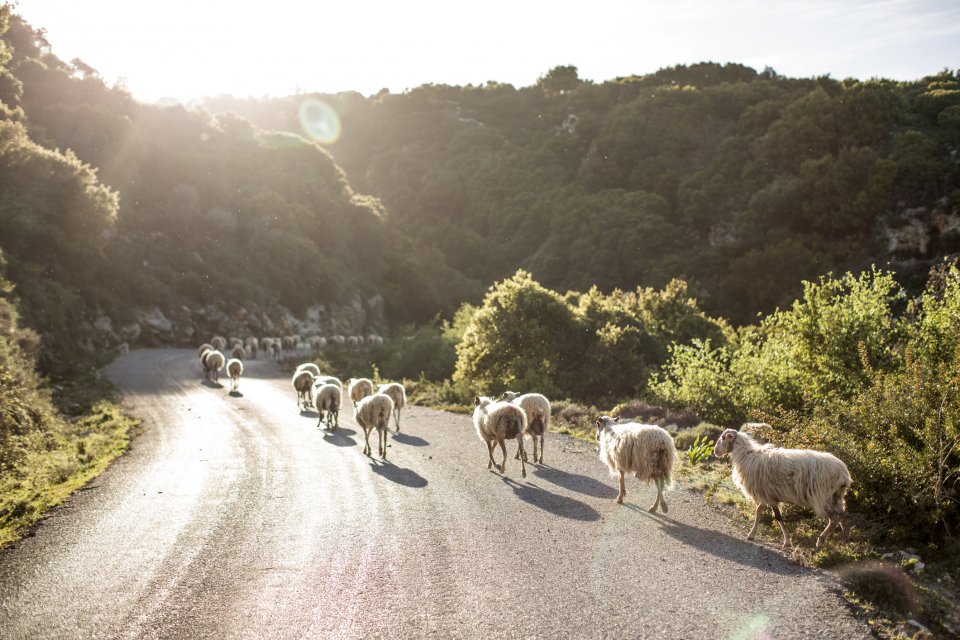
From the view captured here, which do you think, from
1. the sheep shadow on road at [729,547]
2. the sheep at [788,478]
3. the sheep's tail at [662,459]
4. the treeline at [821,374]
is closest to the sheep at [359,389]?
the treeline at [821,374]

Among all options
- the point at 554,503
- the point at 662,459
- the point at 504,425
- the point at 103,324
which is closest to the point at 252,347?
the point at 103,324

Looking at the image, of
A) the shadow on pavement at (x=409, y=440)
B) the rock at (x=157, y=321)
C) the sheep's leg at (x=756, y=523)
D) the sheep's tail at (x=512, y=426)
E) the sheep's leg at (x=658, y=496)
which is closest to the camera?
the sheep's leg at (x=756, y=523)

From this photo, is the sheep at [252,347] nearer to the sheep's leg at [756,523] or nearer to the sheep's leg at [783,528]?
the sheep's leg at [756,523]

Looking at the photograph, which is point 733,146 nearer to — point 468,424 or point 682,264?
point 682,264

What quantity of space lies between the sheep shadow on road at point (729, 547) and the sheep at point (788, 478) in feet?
1.22

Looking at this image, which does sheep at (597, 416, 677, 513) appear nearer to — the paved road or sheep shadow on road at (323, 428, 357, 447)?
the paved road

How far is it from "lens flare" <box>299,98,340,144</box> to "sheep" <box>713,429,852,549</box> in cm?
11752

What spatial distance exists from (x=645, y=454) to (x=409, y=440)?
9.41 m

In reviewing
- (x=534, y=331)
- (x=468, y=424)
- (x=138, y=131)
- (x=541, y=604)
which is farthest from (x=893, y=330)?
(x=138, y=131)

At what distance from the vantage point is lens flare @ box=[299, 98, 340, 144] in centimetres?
11906

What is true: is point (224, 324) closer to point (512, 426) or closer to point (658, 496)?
point (512, 426)

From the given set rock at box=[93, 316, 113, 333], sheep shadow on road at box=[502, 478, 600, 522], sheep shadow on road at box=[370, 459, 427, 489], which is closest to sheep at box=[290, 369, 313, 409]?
sheep shadow on road at box=[370, 459, 427, 489]

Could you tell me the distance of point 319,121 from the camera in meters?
126

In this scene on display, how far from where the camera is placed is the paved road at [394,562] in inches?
269
